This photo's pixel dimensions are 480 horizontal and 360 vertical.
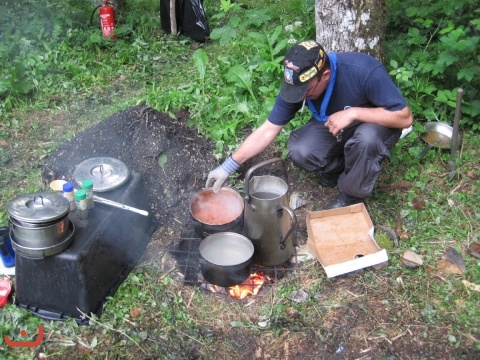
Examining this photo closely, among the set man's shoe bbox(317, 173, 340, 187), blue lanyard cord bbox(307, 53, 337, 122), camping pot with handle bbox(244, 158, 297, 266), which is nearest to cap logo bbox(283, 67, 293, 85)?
blue lanyard cord bbox(307, 53, 337, 122)

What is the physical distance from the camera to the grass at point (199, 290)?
11.1ft

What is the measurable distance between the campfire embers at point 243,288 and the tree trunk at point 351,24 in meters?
2.66

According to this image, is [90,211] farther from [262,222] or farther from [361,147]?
[361,147]

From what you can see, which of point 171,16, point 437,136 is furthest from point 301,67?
point 171,16

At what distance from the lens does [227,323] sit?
353 centimetres

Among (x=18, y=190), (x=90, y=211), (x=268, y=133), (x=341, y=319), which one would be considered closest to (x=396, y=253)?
(x=341, y=319)

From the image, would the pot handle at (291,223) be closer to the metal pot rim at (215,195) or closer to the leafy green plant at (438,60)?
the metal pot rim at (215,195)

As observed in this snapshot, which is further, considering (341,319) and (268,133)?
(268,133)

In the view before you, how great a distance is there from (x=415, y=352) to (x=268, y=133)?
1.95 metres

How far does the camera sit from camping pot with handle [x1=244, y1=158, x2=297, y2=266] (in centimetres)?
361

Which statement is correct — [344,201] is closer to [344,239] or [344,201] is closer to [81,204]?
[344,239]

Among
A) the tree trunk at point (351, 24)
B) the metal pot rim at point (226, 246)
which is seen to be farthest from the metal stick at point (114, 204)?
the tree trunk at point (351, 24)

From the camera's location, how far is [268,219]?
3682 millimetres

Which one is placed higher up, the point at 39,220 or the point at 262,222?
the point at 39,220
